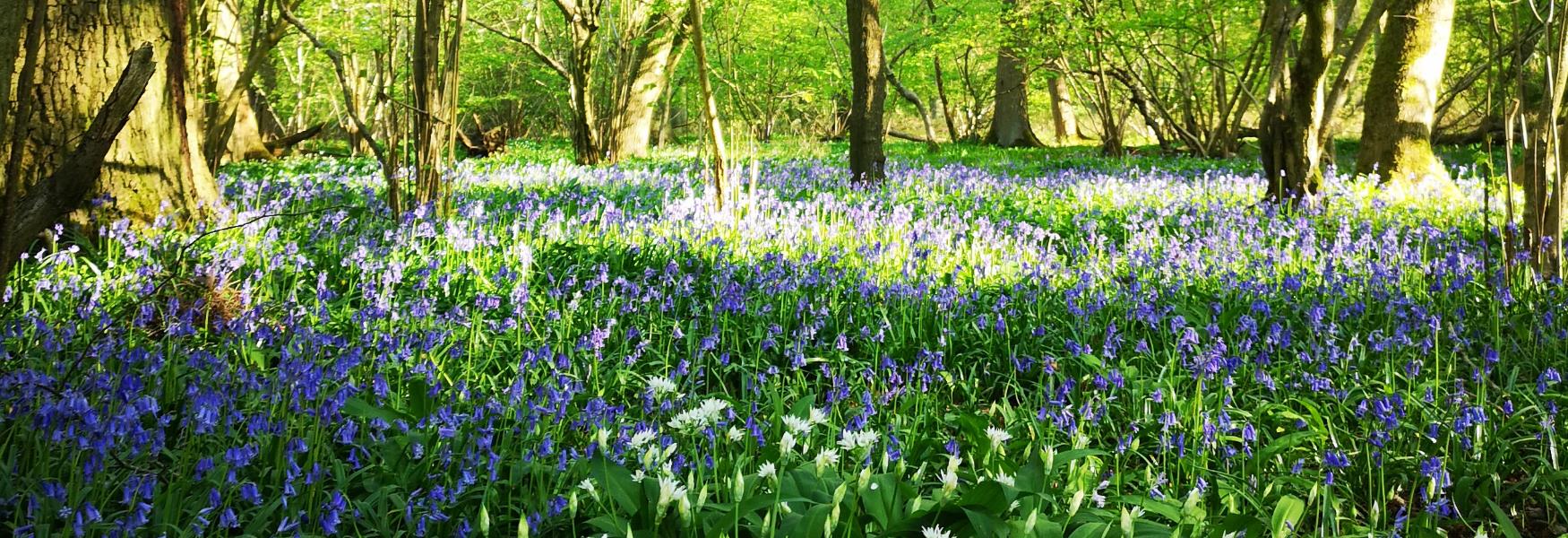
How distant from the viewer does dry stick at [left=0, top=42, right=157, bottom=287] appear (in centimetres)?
185

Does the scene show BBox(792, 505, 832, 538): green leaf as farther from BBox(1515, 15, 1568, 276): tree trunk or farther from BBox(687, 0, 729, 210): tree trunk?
BBox(687, 0, 729, 210): tree trunk

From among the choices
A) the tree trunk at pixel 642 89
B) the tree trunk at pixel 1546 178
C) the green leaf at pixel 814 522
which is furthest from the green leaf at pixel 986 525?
the tree trunk at pixel 642 89

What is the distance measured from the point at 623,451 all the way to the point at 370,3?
12.5 metres

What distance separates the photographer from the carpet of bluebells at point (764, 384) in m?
2.21

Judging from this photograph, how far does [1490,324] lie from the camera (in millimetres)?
4062

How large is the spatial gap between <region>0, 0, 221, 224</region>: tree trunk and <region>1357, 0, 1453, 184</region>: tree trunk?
27.5 feet

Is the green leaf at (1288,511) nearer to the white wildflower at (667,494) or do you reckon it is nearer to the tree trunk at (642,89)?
the white wildflower at (667,494)

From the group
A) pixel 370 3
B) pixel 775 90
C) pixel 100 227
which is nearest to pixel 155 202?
pixel 100 227

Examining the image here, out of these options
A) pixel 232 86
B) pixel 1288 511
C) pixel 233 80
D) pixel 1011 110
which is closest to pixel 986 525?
pixel 1288 511

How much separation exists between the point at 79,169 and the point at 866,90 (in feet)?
25.7

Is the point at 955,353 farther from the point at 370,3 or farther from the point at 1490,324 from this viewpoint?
the point at 370,3

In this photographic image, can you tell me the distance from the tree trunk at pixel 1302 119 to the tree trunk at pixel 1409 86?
66 centimetres

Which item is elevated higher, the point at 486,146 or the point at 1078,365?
the point at 486,146

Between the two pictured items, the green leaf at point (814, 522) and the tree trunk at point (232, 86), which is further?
the tree trunk at point (232, 86)
